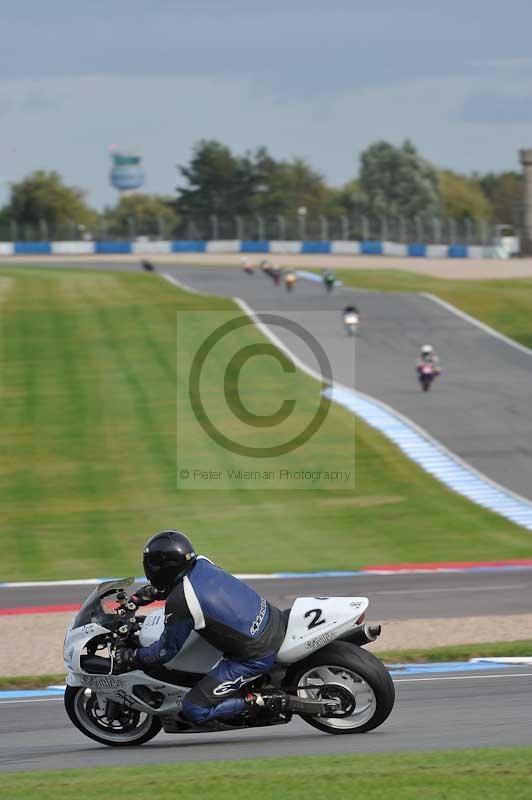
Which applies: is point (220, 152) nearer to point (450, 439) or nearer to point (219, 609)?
point (450, 439)

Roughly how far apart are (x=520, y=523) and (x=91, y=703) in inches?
642

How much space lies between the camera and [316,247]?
98.1 m

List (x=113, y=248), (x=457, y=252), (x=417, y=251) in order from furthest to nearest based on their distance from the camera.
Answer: (x=113, y=248), (x=417, y=251), (x=457, y=252)

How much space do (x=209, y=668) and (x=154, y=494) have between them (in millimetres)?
18018

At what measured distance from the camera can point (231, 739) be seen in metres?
9.35

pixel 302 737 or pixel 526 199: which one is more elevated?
pixel 526 199

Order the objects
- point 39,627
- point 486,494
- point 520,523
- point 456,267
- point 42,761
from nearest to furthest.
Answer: point 42,761 < point 39,627 < point 520,523 < point 486,494 < point 456,267

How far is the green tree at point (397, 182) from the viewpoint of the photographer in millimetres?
153375

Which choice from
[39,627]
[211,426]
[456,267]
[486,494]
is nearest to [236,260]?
[456,267]

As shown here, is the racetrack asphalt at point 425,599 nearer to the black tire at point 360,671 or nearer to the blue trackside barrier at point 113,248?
the black tire at point 360,671

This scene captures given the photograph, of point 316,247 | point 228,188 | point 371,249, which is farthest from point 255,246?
point 228,188

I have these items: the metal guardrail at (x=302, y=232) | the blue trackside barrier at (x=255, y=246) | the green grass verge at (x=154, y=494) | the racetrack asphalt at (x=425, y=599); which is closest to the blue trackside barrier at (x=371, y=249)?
the metal guardrail at (x=302, y=232)

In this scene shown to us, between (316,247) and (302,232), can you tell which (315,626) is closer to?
(316,247)
